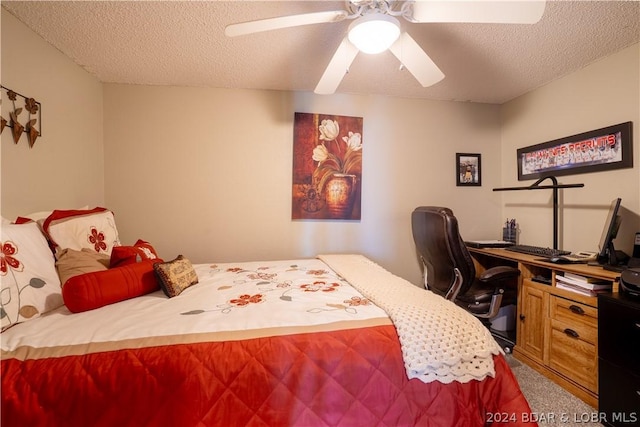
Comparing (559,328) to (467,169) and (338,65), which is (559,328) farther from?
(338,65)

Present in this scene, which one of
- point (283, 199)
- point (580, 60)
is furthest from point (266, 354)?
point (580, 60)

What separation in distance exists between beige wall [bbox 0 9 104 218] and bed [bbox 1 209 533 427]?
0.98 metres

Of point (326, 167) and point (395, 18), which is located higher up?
point (395, 18)

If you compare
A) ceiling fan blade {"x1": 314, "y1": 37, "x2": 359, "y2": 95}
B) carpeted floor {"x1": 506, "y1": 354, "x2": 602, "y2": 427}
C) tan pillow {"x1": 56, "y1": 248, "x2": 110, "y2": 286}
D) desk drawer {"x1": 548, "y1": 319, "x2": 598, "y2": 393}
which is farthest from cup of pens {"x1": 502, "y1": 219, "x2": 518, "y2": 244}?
tan pillow {"x1": 56, "y1": 248, "x2": 110, "y2": 286}

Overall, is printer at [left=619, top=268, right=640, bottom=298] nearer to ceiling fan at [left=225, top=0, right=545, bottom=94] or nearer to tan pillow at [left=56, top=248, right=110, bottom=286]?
ceiling fan at [left=225, top=0, right=545, bottom=94]

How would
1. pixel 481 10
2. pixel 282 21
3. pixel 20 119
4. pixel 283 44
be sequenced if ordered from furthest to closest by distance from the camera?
pixel 283 44
pixel 20 119
pixel 282 21
pixel 481 10

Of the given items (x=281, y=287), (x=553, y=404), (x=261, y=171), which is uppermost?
(x=261, y=171)

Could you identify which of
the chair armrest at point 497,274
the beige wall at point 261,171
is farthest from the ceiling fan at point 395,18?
the chair armrest at point 497,274

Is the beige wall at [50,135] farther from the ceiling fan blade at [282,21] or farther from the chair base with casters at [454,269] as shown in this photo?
the chair base with casters at [454,269]

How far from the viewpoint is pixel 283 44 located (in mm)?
1767

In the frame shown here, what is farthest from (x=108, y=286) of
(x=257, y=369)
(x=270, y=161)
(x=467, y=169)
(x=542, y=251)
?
(x=467, y=169)

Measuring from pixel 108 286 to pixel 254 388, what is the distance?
2.76ft

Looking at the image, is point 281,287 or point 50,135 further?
point 50,135

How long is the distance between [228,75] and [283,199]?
1.15m
